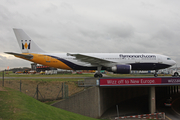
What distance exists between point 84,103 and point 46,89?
5.03 metres

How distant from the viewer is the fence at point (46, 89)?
16.1m

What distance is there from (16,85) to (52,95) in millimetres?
4966

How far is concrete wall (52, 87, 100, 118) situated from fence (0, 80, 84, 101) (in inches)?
38.2

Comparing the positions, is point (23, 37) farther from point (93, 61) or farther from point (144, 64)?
point (144, 64)

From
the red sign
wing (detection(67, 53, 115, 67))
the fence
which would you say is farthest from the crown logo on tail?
the red sign

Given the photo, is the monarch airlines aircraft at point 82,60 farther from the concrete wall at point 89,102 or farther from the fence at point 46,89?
the fence at point 46,89

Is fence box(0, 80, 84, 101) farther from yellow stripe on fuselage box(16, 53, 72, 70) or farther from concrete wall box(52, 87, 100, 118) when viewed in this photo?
yellow stripe on fuselage box(16, 53, 72, 70)

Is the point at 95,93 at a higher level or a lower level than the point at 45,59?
lower

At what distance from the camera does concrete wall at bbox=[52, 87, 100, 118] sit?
1558 cm

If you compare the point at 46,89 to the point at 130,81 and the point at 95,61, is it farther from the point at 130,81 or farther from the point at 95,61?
the point at 130,81

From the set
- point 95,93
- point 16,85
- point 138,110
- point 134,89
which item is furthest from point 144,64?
point 16,85

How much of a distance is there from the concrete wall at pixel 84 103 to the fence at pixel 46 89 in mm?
971

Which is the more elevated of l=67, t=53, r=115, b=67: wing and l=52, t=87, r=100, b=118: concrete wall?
l=67, t=53, r=115, b=67: wing

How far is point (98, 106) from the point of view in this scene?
1808cm
